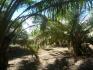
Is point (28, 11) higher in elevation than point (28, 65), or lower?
higher

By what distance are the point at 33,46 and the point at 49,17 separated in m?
3.35

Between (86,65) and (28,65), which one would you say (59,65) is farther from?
(28,65)

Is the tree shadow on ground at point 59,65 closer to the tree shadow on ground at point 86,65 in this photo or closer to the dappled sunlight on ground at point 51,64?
the dappled sunlight on ground at point 51,64

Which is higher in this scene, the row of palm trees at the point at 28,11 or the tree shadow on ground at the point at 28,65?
the row of palm trees at the point at 28,11

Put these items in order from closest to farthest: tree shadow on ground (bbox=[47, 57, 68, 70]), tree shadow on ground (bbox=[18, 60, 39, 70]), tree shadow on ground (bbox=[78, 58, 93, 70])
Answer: tree shadow on ground (bbox=[78, 58, 93, 70])
tree shadow on ground (bbox=[47, 57, 68, 70])
tree shadow on ground (bbox=[18, 60, 39, 70])

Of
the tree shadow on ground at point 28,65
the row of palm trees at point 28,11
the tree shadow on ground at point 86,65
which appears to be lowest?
the tree shadow on ground at point 86,65

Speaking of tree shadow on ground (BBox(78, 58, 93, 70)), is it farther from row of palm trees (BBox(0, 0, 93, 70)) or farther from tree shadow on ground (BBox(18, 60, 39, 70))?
row of palm trees (BBox(0, 0, 93, 70))

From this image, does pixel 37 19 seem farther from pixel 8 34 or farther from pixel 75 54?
pixel 75 54

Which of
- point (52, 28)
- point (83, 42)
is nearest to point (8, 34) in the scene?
point (52, 28)

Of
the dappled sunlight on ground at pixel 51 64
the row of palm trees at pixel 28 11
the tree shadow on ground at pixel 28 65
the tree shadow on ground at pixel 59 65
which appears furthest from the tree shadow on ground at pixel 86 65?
the row of palm trees at pixel 28 11

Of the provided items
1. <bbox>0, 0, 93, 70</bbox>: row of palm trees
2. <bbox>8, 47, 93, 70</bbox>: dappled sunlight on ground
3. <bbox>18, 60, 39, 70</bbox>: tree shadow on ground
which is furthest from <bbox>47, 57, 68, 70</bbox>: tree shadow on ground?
<bbox>0, 0, 93, 70</bbox>: row of palm trees

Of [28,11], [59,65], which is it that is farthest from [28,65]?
[28,11]

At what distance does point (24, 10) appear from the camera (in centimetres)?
945

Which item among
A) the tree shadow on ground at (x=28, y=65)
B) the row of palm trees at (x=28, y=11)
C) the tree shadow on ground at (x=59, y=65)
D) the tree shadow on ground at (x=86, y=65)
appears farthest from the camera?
the tree shadow on ground at (x=28, y=65)
